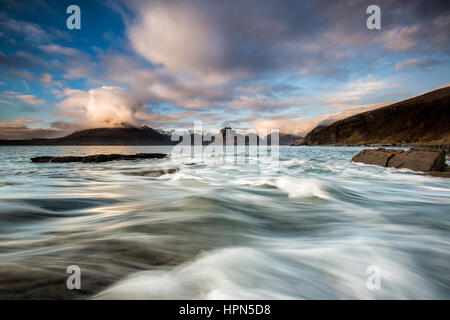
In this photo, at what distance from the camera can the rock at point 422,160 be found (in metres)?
10.1

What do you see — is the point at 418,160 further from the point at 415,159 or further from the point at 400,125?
the point at 400,125

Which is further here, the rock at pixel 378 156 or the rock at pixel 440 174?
the rock at pixel 378 156

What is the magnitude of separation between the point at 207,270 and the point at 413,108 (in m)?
166

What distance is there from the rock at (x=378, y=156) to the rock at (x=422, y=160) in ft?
2.73

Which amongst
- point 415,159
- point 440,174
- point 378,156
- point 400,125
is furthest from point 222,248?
point 400,125

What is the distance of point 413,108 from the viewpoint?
12400 cm

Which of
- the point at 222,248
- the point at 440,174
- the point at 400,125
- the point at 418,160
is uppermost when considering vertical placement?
the point at 400,125

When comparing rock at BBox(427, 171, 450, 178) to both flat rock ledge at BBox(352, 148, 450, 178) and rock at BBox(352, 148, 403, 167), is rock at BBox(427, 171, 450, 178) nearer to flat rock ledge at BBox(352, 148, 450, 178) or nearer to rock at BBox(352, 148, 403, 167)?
flat rock ledge at BBox(352, 148, 450, 178)

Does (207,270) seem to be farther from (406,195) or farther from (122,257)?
(406,195)

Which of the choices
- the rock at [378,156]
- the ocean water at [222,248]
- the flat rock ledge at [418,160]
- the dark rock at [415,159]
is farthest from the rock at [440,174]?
the ocean water at [222,248]

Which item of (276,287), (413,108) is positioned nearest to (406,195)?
(276,287)

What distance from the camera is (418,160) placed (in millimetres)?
10719

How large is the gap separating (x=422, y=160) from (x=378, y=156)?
3.46 metres

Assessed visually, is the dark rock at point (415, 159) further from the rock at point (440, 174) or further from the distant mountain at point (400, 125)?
the distant mountain at point (400, 125)
